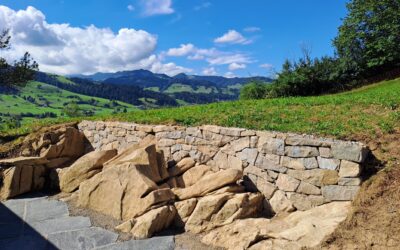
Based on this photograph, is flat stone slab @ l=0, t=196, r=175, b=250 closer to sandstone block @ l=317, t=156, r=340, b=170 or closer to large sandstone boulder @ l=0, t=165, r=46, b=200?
large sandstone boulder @ l=0, t=165, r=46, b=200

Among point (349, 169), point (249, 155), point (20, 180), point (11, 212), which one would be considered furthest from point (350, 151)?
point (20, 180)

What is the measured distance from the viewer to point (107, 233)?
909 cm

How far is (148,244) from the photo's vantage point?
8.35m

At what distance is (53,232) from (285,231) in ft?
20.0

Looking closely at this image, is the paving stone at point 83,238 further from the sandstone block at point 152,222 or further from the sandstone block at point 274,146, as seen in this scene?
the sandstone block at point 274,146

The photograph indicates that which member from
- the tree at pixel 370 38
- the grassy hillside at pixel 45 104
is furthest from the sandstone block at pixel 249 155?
the grassy hillside at pixel 45 104

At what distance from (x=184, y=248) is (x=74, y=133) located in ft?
33.9

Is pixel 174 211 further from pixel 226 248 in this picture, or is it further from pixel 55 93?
pixel 55 93

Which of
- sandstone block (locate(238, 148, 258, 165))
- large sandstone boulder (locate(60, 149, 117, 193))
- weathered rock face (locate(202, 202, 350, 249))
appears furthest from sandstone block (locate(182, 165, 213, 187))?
large sandstone boulder (locate(60, 149, 117, 193))

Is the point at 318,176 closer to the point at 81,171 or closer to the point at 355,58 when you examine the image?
the point at 81,171

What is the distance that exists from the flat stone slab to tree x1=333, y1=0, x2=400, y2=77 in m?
31.2

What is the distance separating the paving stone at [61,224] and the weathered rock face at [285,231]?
12.1 feet

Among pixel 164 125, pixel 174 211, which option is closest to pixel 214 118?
pixel 164 125

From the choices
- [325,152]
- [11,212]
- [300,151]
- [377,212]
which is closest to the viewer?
[377,212]
